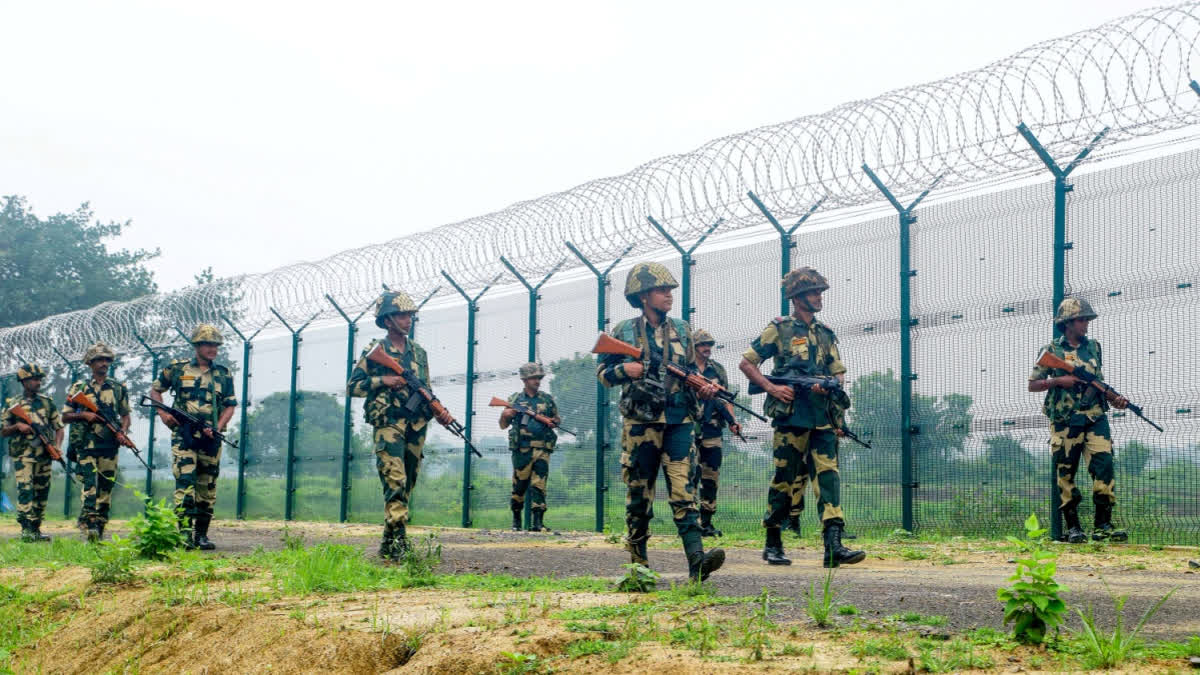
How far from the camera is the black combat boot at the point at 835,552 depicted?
6.21 meters

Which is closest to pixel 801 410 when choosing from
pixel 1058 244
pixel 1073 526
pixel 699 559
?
pixel 699 559

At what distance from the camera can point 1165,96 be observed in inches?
301

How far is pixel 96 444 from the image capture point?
10508 mm

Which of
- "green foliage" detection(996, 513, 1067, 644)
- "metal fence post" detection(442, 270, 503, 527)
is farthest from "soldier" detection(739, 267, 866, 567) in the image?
"metal fence post" detection(442, 270, 503, 527)

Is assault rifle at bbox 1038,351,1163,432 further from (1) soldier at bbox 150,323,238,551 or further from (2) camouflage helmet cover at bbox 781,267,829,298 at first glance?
(1) soldier at bbox 150,323,238,551

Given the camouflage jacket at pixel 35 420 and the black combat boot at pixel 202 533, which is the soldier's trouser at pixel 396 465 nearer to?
the black combat boot at pixel 202 533

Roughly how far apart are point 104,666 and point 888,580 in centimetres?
374

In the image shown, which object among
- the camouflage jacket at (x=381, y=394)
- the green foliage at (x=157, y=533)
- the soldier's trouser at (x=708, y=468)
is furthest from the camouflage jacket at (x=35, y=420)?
the soldier's trouser at (x=708, y=468)

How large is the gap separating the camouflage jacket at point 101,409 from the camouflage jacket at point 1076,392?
766cm

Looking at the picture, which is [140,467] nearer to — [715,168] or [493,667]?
[715,168]

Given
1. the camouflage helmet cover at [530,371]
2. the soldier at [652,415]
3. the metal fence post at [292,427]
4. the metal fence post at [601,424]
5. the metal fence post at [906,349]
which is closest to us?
the soldier at [652,415]

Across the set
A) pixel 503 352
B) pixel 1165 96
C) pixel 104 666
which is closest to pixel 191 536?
pixel 104 666

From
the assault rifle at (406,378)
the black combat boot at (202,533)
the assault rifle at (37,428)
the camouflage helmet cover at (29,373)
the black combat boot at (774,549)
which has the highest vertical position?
the camouflage helmet cover at (29,373)

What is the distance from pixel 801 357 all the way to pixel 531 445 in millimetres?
5630
